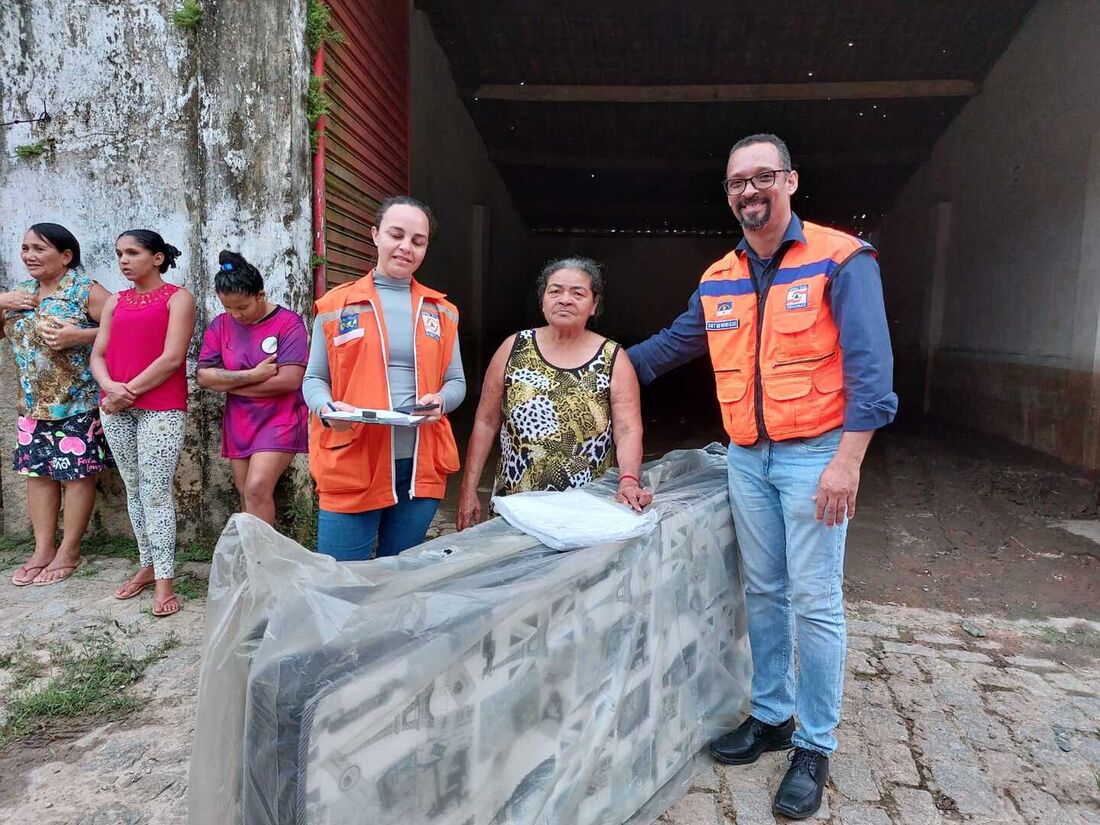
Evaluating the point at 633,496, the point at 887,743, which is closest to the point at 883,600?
the point at 887,743

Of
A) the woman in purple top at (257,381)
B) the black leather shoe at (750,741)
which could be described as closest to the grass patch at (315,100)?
the woman in purple top at (257,381)

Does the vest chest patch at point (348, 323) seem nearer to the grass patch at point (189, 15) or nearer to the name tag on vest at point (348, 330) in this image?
the name tag on vest at point (348, 330)

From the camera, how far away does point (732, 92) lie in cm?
926

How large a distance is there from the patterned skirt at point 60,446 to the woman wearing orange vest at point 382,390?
2.07 metres

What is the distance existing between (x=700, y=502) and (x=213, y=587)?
56.2 inches

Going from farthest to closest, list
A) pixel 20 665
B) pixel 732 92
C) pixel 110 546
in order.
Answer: pixel 732 92, pixel 110 546, pixel 20 665

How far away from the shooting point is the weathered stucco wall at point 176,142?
3.76 m

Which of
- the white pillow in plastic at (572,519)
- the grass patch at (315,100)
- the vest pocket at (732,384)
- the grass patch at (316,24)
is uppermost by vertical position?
the grass patch at (316,24)

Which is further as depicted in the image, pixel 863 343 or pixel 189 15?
pixel 189 15

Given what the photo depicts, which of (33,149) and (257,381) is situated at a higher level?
(33,149)

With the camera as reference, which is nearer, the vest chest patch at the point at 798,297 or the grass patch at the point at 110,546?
the vest chest patch at the point at 798,297

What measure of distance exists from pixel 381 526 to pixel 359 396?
1.74 feet

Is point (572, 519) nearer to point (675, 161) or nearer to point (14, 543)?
point (14, 543)

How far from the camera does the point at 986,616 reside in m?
3.60
